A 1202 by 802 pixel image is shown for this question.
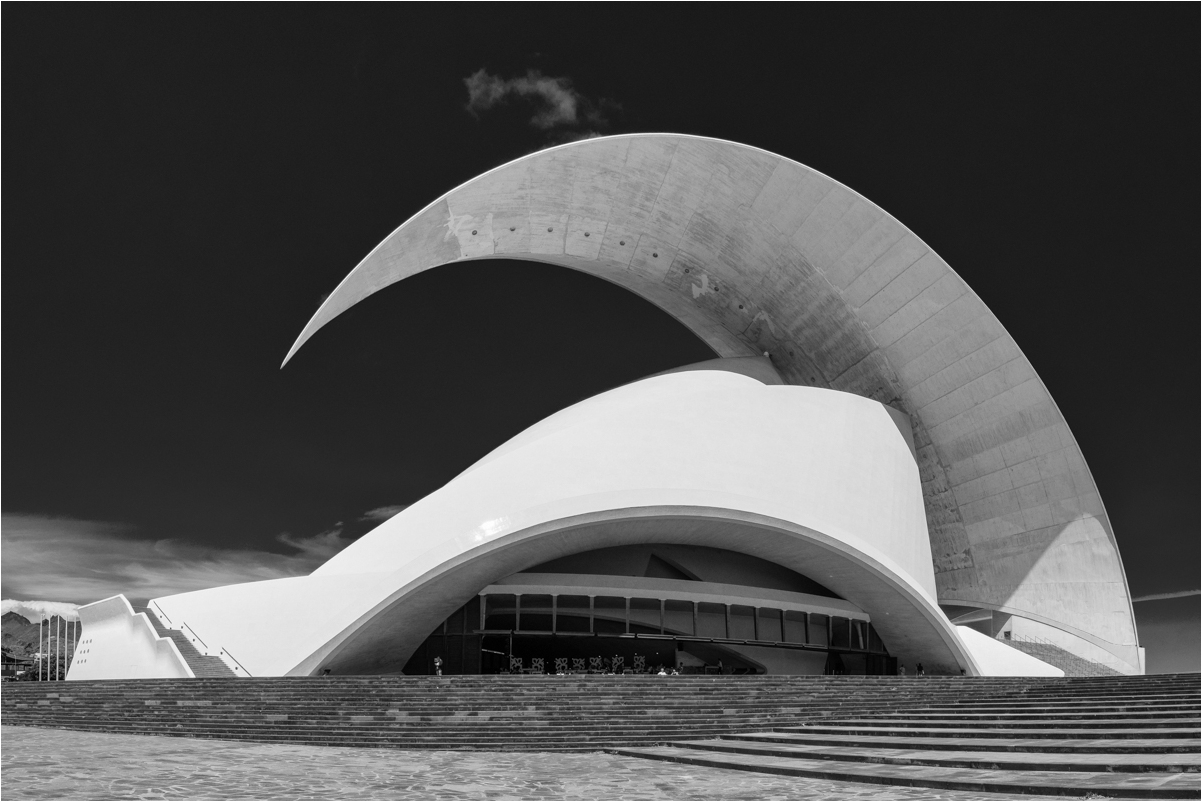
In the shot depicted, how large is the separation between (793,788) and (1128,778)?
2.34 metres

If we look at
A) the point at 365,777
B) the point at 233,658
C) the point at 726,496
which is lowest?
the point at 365,777

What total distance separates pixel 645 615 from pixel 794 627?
4.18 metres

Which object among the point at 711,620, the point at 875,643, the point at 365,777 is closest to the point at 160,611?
the point at 711,620

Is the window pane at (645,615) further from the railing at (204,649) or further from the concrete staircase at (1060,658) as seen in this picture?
the concrete staircase at (1060,658)

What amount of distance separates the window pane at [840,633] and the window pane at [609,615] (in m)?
5.86

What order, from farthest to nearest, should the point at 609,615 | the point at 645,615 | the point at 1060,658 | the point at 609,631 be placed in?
the point at 1060,658
the point at 645,615
the point at 609,631
the point at 609,615

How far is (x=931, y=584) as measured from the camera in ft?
84.2

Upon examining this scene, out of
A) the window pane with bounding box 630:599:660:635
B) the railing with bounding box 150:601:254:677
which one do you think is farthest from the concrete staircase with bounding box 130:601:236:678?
the window pane with bounding box 630:599:660:635

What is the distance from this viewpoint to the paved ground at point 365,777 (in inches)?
280

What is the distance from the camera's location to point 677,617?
22.9 metres

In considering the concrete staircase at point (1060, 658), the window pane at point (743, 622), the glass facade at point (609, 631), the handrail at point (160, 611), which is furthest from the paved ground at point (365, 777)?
the concrete staircase at point (1060, 658)

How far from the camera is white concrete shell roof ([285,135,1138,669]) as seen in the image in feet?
79.6

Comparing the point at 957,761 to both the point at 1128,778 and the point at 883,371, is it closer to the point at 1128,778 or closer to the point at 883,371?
the point at 1128,778

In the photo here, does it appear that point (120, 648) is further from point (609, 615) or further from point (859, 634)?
point (859, 634)
